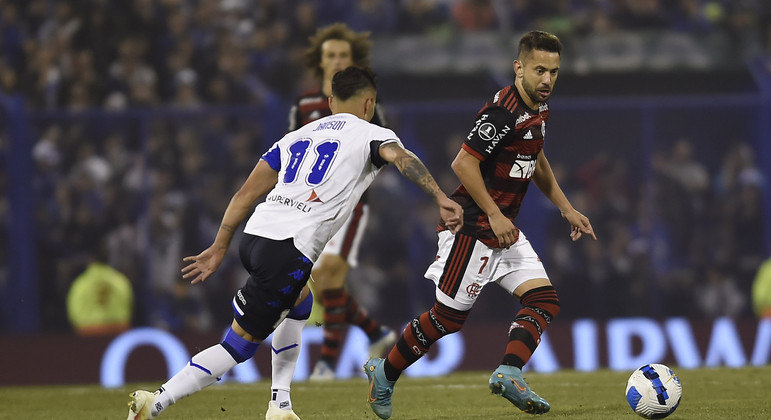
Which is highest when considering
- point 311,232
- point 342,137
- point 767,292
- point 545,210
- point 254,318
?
point 342,137

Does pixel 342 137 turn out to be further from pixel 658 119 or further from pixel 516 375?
pixel 658 119

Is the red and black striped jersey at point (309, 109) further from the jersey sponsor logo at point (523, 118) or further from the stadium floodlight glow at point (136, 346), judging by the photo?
the stadium floodlight glow at point (136, 346)

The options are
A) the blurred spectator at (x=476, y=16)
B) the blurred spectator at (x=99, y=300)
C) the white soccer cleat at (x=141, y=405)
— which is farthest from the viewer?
the blurred spectator at (x=476, y=16)

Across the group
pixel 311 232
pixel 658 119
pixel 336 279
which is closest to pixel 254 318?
pixel 311 232

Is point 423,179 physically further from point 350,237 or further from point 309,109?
point 350,237

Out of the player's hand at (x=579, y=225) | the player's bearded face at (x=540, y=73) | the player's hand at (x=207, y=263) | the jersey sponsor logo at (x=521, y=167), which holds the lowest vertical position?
the player's hand at (x=579, y=225)

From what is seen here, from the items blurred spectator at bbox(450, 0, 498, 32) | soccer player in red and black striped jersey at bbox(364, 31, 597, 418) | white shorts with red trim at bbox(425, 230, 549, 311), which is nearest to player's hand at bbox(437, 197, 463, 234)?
soccer player in red and black striped jersey at bbox(364, 31, 597, 418)

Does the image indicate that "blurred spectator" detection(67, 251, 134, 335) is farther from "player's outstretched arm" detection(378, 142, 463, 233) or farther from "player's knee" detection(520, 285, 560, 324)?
"player's outstretched arm" detection(378, 142, 463, 233)

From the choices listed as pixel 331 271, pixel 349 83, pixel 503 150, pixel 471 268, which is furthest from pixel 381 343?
pixel 349 83

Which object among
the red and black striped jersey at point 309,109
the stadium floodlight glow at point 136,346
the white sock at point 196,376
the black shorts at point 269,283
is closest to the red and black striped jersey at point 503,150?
the black shorts at point 269,283

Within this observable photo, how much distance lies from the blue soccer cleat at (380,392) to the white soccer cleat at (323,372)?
2965mm

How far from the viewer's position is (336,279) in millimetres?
9297

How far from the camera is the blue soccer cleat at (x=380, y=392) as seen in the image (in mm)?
6414

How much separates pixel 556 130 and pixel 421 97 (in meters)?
3.13
